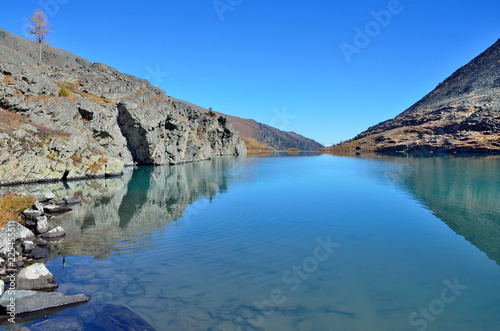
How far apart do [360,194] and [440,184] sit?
51.6 ft

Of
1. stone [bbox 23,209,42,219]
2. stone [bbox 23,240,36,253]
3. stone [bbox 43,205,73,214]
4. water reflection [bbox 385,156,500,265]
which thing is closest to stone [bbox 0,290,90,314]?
stone [bbox 23,240,36,253]

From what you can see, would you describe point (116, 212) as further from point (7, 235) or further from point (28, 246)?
point (7, 235)

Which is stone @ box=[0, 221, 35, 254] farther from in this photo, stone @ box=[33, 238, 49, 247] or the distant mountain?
the distant mountain

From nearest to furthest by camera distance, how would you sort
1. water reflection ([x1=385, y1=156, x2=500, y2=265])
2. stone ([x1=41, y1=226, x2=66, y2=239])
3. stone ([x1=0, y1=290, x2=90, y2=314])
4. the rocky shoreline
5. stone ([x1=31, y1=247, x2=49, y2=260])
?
the rocky shoreline, stone ([x1=0, y1=290, x2=90, y2=314]), stone ([x1=31, y1=247, x2=49, y2=260]), stone ([x1=41, y1=226, x2=66, y2=239]), water reflection ([x1=385, y1=156, x2=500, y2=265])

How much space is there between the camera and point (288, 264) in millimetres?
14375

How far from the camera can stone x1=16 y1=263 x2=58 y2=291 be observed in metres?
11.2

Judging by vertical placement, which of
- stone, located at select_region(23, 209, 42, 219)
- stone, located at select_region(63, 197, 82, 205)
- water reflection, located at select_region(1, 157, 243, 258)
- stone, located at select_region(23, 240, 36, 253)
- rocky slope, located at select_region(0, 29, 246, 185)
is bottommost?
water reflection, located at select_region(1, 157, 243, 258)

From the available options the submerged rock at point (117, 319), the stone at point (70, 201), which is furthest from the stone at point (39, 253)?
the stone at point (70, 201)

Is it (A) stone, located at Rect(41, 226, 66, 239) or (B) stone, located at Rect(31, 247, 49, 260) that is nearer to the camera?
(B) stone, located at Rect(31, 247, 49, 260)

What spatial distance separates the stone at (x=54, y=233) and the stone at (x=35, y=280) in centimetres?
704

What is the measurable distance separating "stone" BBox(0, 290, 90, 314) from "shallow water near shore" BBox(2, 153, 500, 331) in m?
0.50

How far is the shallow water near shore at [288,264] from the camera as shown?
1009 centimetres

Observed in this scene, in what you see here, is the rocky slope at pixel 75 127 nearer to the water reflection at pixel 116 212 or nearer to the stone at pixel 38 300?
the water reflection at pixel 116 212

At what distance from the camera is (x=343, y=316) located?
10008 mm
